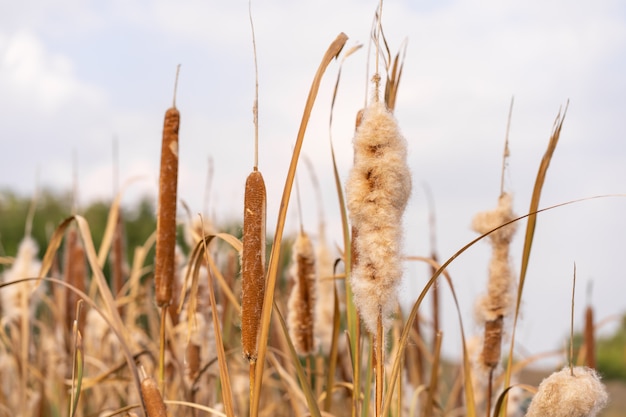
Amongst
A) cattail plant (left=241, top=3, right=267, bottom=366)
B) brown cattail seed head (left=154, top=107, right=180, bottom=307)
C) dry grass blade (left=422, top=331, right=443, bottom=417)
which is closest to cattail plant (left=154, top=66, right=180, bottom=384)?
brown cattail seed head (left=154, top=107, right=180, bottom=307)

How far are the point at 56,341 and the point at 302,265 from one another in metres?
1.77

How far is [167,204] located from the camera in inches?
73.8

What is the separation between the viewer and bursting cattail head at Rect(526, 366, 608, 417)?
156 cm

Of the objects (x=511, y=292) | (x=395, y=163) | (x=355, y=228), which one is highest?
(x=395, y=163)

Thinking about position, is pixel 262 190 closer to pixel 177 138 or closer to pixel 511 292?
pixel 177 138

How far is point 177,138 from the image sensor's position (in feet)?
6.25

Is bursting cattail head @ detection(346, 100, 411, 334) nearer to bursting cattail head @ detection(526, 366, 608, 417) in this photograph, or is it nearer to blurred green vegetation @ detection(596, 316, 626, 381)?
bursting cattail head @ detection(526, 366, 608, 417)

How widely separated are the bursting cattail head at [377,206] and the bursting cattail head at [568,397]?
0.35 metres

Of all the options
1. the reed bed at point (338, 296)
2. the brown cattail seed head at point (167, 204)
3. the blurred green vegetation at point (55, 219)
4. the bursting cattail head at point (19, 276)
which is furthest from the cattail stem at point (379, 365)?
the blurred green vegetation at point (55, 219)

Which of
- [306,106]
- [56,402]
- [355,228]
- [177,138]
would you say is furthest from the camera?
[56,402]

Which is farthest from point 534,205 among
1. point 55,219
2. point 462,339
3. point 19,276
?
point 55,219

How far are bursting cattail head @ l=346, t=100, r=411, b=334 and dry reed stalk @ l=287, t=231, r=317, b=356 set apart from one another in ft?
2.52

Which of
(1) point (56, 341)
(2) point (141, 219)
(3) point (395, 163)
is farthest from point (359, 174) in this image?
(2) point (141, 219)

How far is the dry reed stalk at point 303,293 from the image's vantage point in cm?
229
